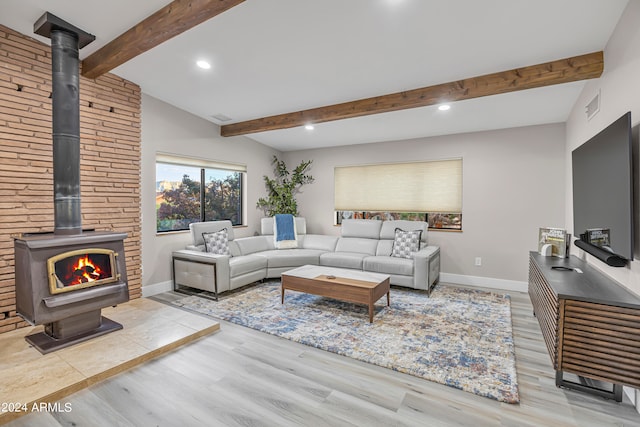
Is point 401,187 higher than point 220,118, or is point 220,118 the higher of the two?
point 220,118

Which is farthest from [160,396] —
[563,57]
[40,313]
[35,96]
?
[563,57]

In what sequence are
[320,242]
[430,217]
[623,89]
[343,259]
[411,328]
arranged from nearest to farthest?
[623,89], [411,328], [343,259], [430,217], [320,242]

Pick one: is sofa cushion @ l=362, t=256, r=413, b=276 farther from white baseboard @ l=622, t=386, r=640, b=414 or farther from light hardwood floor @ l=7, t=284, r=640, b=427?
white baseboard @ l=622, t=386, r=640, b=414

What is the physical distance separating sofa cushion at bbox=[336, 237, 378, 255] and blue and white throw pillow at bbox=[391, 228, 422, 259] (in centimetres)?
44

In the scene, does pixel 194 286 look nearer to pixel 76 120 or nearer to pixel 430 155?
pixel 76 120

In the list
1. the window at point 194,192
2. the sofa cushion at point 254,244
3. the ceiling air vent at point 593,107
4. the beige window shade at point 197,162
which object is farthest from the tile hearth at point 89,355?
the ceiling air vent at point 593,107

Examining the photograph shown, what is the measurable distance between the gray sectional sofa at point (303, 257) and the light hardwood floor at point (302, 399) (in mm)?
1647

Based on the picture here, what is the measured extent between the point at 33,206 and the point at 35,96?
1152 mm

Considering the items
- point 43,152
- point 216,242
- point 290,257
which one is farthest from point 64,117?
point 290,257

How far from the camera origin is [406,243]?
15.5 feet

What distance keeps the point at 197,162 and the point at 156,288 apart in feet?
6.65

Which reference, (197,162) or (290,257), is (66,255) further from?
(290,257)

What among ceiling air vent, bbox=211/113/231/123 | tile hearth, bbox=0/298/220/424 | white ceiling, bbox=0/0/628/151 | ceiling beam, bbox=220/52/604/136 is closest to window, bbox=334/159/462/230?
white ceiling, bbox=0/0/628/151

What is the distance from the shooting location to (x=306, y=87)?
3.76 m
